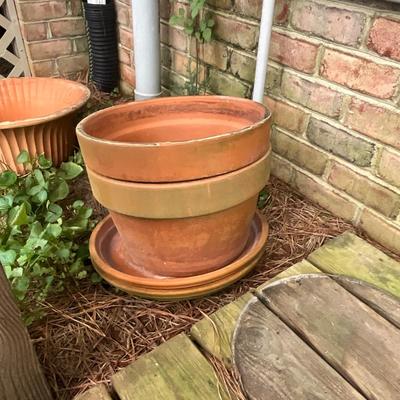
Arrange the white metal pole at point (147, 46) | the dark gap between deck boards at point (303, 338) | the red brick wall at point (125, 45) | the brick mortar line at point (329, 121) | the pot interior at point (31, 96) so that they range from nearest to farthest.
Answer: the dark gap between deck boards at point (303, 338), the brick mortar line at point (329, 121), the white metal pole at point (147, 46), the pot interior at point (31, 96), the red brick wall at point (125, 45)

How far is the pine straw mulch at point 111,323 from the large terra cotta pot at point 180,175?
92 millimetres

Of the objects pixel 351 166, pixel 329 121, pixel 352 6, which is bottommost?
pixel 351 166

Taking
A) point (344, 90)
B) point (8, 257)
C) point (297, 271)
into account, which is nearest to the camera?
point (8, 257)

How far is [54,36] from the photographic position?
213cm

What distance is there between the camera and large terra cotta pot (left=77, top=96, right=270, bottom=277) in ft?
2.76

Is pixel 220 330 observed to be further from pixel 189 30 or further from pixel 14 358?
pixel 189 30

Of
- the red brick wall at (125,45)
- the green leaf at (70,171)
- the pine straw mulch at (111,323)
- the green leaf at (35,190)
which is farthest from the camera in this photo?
the red brick wall at (125,45)

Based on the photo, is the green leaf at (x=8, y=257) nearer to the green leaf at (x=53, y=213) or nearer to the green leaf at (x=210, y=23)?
the green leaf at (x=53, y=213)

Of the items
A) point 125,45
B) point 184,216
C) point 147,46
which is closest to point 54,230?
point 184,216

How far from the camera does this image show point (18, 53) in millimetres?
2107

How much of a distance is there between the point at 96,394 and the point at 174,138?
62 cm

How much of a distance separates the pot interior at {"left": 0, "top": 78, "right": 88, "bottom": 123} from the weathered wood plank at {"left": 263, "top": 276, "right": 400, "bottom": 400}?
124cm

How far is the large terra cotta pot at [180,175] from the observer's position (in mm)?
842

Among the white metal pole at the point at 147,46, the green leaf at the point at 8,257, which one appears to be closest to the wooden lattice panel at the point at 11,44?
the white metal pole at the point at 147,46
